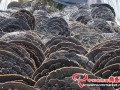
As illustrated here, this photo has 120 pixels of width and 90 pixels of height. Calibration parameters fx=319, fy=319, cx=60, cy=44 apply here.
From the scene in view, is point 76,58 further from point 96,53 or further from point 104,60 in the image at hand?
point 96,53

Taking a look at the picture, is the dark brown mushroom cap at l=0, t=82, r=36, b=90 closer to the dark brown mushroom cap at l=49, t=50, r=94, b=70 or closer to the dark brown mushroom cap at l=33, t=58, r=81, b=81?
the dark brown mushroom cap at l=33, t=58, r=81, b=81

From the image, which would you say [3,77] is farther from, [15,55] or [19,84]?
[15,55]

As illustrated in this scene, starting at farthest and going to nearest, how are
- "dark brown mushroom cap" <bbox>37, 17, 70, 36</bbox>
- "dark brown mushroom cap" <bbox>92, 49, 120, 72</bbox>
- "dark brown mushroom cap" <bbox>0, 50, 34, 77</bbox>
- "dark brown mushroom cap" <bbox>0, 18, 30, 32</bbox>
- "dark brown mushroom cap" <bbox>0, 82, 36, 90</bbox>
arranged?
"dark brown mushroom cap" <bbox>37, 17, 70, 36</bbox> → "dark brown mushroom cap" <bbox>0, 18, 30, 32</bbox> → "dark brown mushroom cap" <bbox>92, 49, 120, 72</bbox> → "dark brown mushroom cap" <bbox>0, 50, 34, 77</bbox> → "dark brown mushroom cap" <bbox>0, 82, 36, 90</bbox>

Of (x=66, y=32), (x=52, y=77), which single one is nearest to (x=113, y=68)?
(x=52, y=77)

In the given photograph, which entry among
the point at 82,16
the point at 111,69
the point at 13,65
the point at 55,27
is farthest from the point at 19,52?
the point at 82,16

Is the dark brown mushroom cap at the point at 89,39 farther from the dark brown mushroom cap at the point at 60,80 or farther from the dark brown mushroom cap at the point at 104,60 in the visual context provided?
the dark brown mushroom cap at the point at 60,80

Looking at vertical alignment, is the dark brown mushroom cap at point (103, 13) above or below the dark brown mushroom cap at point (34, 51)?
below

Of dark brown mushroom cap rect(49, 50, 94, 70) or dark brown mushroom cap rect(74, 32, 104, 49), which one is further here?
dark brown mushroom cap rect(74, 32, 104, 49)

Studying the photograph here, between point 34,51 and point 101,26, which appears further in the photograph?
point 101,26

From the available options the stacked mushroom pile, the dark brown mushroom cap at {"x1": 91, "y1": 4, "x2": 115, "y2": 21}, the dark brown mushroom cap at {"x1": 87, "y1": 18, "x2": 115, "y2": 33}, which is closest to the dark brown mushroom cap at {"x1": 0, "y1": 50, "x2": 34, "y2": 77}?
the stacked mushroom pile

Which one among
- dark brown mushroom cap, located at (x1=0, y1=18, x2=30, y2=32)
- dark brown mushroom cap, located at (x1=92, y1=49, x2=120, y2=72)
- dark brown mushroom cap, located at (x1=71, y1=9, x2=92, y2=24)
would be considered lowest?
dark brown mushroom cap, located at (x1=71, y1=9, x2=92, y2=24)

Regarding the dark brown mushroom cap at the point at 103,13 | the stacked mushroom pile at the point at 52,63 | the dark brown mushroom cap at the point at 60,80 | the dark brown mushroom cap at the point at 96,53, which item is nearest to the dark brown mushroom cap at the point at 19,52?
the stacked mushroom pile at the point at 52,63

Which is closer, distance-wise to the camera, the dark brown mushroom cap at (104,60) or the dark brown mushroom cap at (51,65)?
the dark brown mushroom cap at (51,65)

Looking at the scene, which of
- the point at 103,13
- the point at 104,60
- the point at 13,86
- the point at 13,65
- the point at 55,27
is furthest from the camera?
the point at 103,13
